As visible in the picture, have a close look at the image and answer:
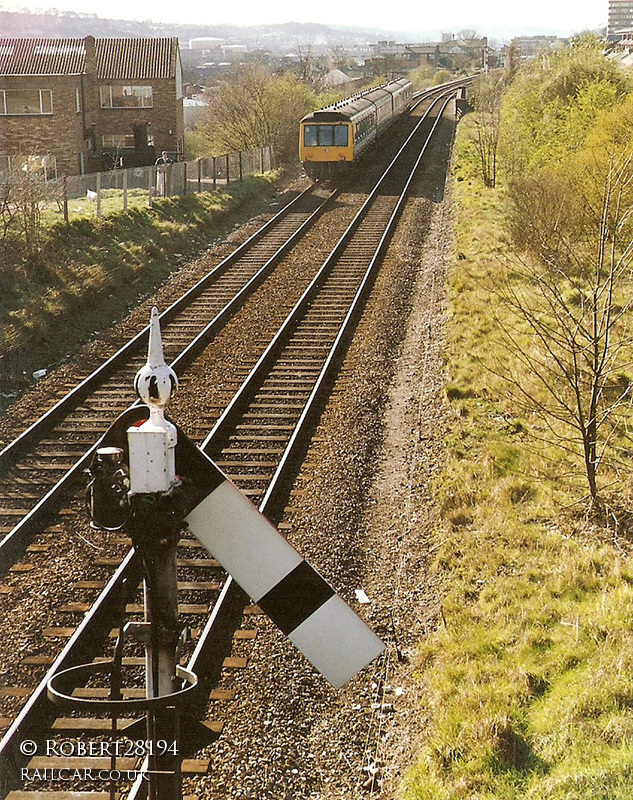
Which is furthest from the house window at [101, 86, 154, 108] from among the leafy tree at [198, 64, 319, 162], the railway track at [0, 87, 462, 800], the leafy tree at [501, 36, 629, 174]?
the railway track at [0, 87, 462, 800]

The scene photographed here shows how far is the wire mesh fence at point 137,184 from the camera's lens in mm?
20656

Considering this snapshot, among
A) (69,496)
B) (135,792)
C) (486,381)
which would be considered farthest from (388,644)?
(486,381)

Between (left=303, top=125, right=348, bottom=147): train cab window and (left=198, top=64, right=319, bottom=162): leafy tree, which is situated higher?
(left=198, top=64, right=319, bottom=162): leafy tree

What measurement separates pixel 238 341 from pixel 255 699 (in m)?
8.22

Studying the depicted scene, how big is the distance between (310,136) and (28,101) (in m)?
10.6

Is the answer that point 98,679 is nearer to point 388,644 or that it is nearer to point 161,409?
point 388,644

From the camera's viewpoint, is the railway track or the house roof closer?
the railway track

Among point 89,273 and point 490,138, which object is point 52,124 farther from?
point 89,273

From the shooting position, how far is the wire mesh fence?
2066 cm

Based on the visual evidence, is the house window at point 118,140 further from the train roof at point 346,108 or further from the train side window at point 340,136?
the train side window at point 340,136

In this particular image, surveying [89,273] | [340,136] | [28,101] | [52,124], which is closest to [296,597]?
[89,273]

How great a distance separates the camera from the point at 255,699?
18.2ft

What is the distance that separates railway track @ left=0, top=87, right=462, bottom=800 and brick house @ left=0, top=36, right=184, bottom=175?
17.2 m

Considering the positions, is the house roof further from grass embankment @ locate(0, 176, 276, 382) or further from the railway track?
the railway track
